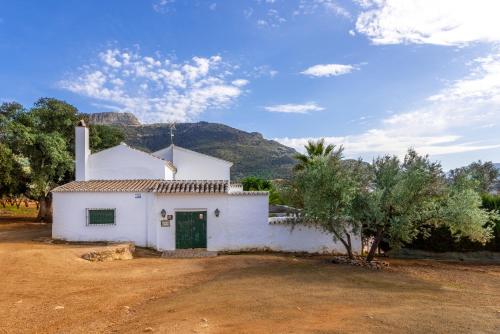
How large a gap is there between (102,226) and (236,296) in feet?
38.9

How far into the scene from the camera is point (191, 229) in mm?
18891

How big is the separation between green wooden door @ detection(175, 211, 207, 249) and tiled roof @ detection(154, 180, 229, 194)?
3.69 ft

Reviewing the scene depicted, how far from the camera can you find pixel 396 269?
1504cm

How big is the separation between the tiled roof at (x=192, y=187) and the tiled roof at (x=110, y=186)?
0.65 m

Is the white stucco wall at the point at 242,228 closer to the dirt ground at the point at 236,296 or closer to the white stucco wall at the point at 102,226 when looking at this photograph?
the white stucco wall at the point at 102,226

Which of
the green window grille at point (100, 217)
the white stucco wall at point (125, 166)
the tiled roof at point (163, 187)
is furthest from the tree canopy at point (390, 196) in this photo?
the white stucco wall at point (125, 166)

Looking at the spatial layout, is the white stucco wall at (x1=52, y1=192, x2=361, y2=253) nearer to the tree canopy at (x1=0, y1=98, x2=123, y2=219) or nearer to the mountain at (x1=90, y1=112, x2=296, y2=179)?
the tree canopy at (x1=0, y1=98, x2=123, y2=219)

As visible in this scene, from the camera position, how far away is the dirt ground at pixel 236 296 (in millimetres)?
7547

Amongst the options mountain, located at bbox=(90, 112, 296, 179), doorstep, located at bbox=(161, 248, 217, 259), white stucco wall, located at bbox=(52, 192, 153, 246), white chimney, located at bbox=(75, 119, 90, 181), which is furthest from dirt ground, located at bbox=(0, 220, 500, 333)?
mountain, located at bbox=(90, 112, 296, 179)

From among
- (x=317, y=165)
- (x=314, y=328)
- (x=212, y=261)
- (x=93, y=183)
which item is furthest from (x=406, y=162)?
(x=93, y=183)

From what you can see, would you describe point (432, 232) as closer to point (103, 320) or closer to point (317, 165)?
point (317, 165)

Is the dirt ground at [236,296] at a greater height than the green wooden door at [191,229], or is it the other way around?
the green wooden door at [191,229]

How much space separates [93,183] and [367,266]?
48.9ft

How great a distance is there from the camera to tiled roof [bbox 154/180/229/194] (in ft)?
61.3
